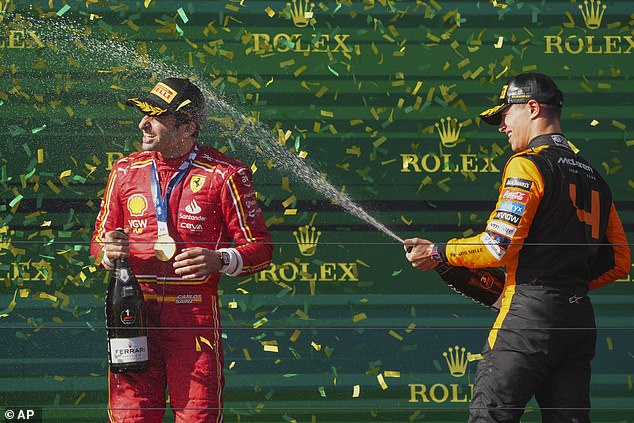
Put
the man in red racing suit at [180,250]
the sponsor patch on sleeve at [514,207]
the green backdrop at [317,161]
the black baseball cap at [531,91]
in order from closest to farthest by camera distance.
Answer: the sponsor patch on sleeve at [514,207]
the black baseball cap at [531,91]
the man in red racing suit at [180,250]
the green backdrop at [317,161]

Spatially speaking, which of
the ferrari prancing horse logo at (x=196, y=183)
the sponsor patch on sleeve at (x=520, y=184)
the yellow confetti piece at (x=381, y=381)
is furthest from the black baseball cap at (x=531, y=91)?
the yellow confetti piece at (x=381, y=381)

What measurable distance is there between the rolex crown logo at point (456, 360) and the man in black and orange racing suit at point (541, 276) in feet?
3.17

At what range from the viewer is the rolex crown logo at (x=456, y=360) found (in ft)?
15.0

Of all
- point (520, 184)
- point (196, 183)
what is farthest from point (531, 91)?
point (196, 183)

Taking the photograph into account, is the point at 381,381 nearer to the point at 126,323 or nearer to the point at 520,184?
the point at 126,323

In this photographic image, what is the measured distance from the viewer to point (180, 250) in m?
3.94

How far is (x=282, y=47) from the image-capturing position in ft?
14.7

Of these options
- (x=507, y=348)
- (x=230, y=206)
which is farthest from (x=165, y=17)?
(x=507, y=348)

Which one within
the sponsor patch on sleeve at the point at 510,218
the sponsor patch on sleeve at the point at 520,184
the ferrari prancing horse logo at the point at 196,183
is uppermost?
the ferrari prancing horse logo at the point at 196,183

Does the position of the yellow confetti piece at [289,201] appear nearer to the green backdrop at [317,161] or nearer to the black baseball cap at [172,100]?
the green backdrop at [317,161]

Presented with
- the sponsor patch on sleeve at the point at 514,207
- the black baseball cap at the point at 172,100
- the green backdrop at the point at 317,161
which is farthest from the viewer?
the green backdrop at the point at 317,161

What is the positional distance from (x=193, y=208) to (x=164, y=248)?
157 mm

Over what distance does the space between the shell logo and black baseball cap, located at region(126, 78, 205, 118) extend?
0.89 feet

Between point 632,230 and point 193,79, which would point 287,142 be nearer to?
point 193,79
